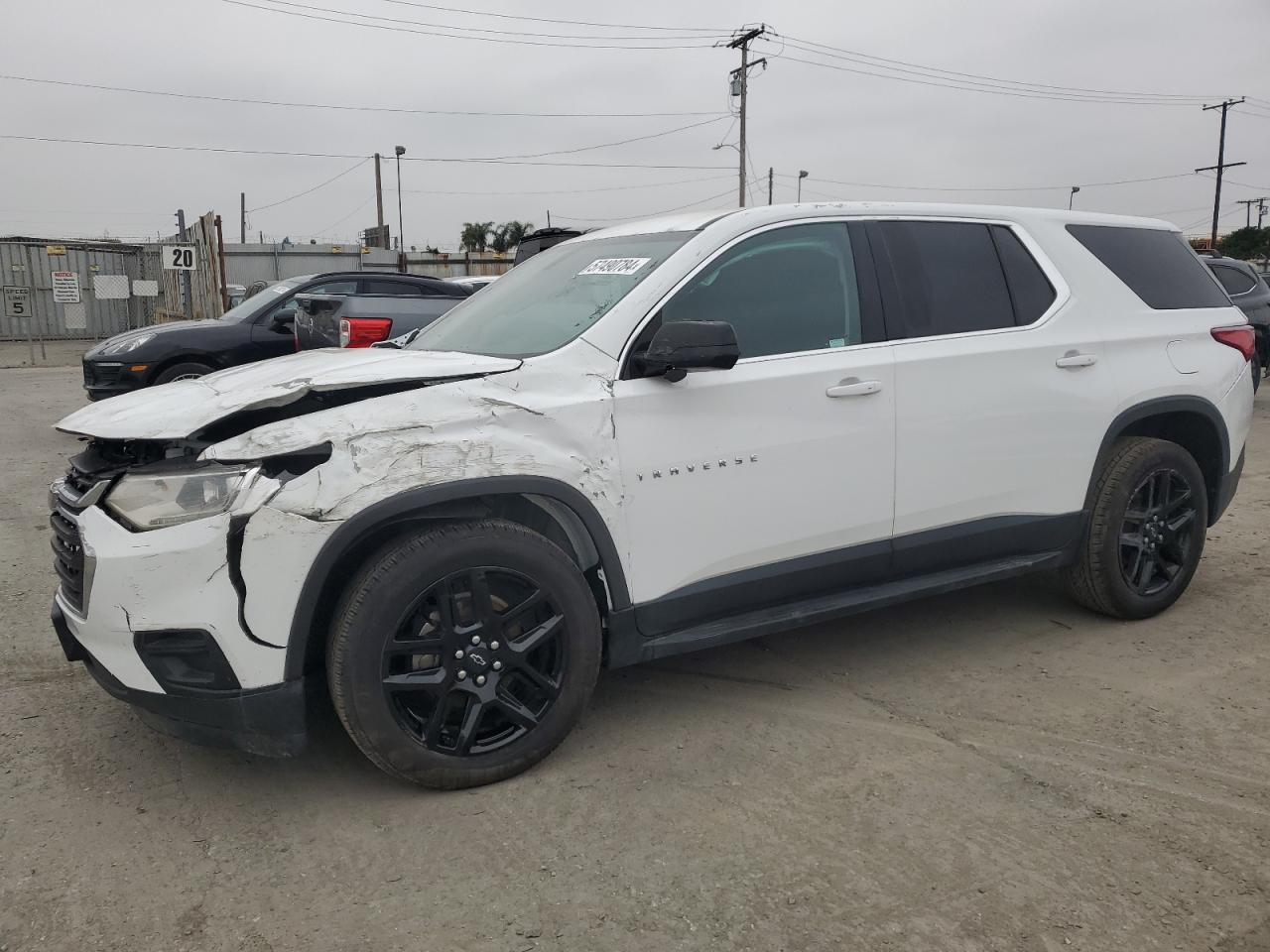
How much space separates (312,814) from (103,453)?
1234mm

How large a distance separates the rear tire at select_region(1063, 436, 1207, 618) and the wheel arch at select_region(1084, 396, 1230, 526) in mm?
80

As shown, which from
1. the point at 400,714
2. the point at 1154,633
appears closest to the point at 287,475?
the point at 400,714

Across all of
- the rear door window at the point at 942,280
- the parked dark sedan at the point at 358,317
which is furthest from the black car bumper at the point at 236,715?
the parked dark sedan at the point at 358,317

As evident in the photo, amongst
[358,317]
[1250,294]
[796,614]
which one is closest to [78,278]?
[358,317]

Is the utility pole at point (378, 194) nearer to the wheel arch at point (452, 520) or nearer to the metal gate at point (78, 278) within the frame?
the metal gate at point (78, 278)

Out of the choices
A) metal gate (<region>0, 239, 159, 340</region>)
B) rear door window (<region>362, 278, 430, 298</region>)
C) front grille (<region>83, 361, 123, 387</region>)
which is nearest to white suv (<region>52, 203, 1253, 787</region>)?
front grille (<region>83, 361, 123, 387</region>)

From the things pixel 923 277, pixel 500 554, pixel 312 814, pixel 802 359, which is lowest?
pixel 312 814

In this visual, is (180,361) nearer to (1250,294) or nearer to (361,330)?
(361,330)

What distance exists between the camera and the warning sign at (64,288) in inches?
717

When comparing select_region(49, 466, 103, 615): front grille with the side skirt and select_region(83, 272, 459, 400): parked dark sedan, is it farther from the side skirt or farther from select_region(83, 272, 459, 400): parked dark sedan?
select_region(83, 272, 459, 400): parked dark sedan

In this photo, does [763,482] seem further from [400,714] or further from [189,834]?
[189,834]

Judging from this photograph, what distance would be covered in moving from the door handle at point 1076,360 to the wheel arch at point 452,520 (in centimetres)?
207

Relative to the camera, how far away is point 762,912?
2.35 metres

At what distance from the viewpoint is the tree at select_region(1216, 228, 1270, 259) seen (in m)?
40.9
